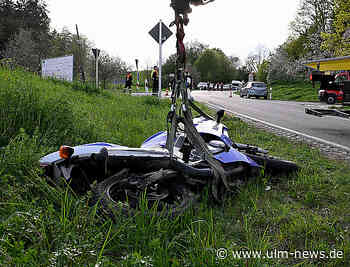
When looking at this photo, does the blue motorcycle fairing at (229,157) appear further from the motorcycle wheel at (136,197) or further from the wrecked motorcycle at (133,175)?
the motorcycle wheel at (136,197)

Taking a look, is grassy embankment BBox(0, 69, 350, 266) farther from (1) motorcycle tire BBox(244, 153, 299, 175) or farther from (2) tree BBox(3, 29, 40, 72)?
(2) tree BBox(3, 29, 40, 72)

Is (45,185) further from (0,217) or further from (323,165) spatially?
(323,165)

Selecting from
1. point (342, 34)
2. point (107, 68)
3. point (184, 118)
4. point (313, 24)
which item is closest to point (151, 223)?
point (184, 118)

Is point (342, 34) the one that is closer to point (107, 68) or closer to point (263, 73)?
point (107, 68)

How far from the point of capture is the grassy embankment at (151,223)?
5.74 feet

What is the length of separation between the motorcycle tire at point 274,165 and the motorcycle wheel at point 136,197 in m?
1.26

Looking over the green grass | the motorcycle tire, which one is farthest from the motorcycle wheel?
the green grass

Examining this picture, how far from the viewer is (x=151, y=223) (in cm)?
201

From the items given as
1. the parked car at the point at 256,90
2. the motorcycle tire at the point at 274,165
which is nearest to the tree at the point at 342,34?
the parked car at the point at 256,90

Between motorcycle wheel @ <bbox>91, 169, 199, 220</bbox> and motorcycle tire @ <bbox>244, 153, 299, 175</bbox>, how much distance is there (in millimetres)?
1263

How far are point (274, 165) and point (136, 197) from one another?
6.17 ft

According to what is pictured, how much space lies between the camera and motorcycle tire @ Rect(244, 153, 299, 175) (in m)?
3.42

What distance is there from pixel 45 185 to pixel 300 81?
45.6 meters

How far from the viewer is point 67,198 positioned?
7.00ft
